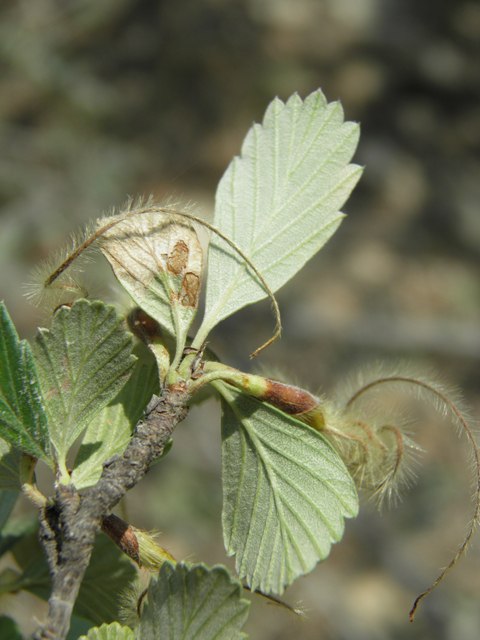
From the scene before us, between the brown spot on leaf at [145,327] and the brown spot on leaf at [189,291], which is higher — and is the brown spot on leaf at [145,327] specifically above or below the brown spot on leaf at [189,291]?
below

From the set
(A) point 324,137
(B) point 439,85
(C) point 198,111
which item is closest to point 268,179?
(A) point 324,137

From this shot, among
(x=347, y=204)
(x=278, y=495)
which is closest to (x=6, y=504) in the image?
(x=278, y=495)

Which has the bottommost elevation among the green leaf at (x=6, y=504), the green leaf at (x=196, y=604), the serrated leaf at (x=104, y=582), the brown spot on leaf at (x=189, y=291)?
the serrated leaf at (x=104, y=582)

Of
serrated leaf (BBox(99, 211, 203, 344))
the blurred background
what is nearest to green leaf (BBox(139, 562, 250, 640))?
serrated leaf (BBox(99, 211, 203, 344))

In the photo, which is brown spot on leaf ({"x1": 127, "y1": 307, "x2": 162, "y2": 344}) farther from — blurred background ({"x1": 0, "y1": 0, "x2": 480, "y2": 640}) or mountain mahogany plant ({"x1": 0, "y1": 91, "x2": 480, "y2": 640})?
blurred background ({"x1": 0, "y1": 0, "x2": 480, "y2": 640})

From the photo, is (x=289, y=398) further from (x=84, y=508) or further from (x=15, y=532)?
(x=15, y=532)

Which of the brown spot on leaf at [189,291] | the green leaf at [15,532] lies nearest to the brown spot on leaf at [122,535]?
the brown spot on leaf at [189,291]

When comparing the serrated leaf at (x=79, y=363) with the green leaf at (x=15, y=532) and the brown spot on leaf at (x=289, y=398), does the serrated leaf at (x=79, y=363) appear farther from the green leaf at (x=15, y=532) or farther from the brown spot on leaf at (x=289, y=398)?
the green leaf at (x=15, y=532)
